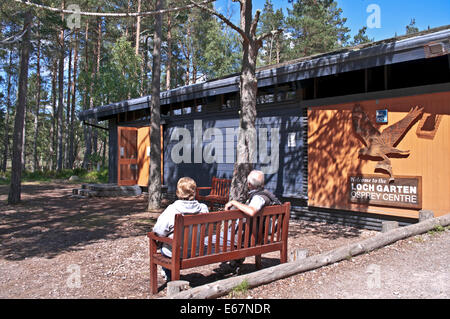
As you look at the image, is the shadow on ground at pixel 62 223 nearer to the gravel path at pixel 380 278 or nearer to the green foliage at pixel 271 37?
the gravel path at pixel 380 278

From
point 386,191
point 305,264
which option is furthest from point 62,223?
point 386,191

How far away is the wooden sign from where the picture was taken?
7395 mm

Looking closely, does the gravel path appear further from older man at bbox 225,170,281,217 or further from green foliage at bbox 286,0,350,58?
green foliage at bbox 286,0,350,58

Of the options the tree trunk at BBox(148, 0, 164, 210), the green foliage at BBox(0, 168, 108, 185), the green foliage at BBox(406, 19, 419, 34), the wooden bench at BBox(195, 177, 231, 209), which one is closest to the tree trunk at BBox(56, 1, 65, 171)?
the green foliage at BBox(0, 168, 108, 185)

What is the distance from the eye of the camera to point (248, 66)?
24.5 feet

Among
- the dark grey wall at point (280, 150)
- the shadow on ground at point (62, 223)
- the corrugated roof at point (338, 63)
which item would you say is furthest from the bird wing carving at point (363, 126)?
the shadow on ground at point (62, 223)

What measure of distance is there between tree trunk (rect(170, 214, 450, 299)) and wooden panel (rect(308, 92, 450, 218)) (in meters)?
0.99

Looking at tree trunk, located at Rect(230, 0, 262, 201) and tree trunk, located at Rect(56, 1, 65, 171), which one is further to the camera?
tree trunk, located at Rect(56, 1, 65, 171)

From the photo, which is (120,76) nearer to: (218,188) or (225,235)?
(218,188)

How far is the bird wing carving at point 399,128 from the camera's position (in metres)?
7.39

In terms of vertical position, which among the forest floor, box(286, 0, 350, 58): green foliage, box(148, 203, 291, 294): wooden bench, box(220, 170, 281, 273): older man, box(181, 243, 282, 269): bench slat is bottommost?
the forest floor

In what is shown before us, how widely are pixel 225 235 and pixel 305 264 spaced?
989mm

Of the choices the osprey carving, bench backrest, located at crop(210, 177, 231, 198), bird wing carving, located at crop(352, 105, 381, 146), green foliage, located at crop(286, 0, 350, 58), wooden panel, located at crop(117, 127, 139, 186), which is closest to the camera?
the osprey carving

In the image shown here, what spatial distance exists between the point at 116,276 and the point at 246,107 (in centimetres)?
406
